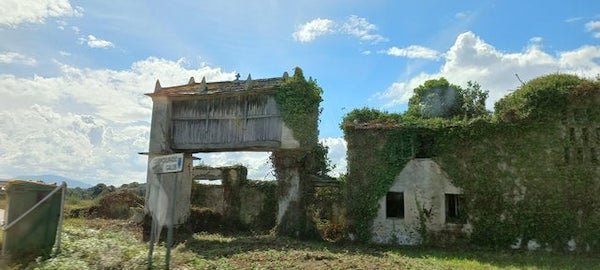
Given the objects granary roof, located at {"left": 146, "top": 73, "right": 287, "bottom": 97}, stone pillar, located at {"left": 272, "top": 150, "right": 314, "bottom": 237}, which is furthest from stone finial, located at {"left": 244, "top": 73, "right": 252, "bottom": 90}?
stone pillar, located at {"left": 272, "top": 150, "right": 314, "bottom": 237}

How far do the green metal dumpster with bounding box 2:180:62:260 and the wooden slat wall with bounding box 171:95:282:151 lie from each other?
8.99 m

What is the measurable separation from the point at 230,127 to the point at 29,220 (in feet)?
33.6

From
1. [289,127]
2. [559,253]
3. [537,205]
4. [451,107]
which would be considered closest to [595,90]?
[537,205]

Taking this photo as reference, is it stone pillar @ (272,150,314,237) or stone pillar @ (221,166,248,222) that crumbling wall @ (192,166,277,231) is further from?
stone pillar @ (272,150,314,237)

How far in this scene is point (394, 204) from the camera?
68.6 ft

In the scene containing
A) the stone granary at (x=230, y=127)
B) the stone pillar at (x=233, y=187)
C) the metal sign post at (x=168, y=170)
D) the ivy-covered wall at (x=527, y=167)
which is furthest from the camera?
the stone pillar at (x=233, y=187)

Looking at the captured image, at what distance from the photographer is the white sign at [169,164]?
10.6 metres

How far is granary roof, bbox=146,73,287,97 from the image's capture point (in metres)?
20.5

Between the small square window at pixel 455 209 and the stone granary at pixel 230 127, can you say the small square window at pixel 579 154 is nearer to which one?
the small square window at pixel 455 209

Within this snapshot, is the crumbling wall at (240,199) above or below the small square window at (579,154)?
below

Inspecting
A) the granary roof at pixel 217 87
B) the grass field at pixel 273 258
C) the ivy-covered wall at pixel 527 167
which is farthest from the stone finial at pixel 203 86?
the ivy-covered wall at pixel 527 167

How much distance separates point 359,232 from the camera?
790 inches

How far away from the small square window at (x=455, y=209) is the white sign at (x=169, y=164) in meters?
12.8

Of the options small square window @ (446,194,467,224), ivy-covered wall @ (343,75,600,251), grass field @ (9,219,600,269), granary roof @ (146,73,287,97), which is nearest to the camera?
grass field @ (9,219,600,269)
